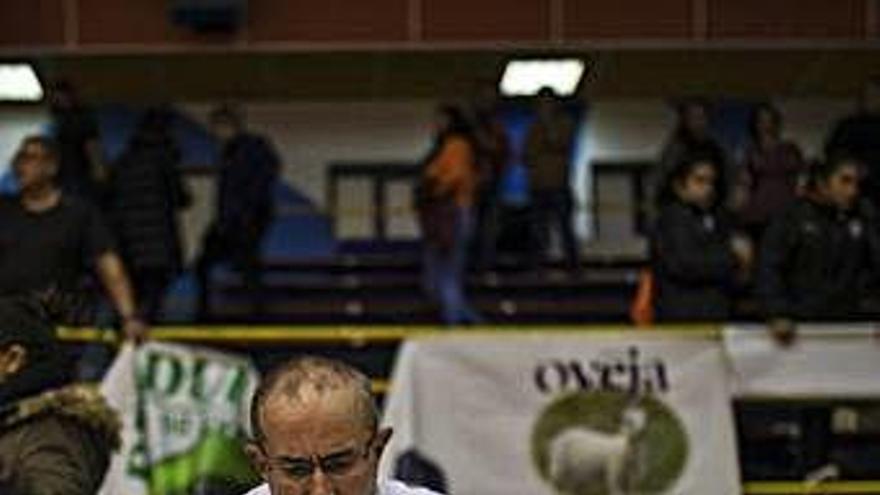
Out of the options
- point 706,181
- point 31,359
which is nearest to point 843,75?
point 706,181

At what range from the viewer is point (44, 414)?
5352mm

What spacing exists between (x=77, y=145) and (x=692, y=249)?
5.14m

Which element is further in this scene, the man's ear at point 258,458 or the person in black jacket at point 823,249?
the person in black jacket at point 823,249

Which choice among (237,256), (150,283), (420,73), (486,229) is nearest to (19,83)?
(237,256)

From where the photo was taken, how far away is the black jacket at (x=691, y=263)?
1019 cm

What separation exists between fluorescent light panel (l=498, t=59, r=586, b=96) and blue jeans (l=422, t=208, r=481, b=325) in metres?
1.01

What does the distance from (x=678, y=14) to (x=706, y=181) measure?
14.2 feet

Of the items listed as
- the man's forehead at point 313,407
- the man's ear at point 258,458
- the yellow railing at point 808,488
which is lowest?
the yellow railing at point 808,488

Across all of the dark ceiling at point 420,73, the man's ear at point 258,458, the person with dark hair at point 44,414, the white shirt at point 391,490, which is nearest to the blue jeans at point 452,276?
the dark ceiling at point 420,73

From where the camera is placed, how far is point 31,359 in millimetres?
5445

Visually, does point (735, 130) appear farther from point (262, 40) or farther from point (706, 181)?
point (706, 181)

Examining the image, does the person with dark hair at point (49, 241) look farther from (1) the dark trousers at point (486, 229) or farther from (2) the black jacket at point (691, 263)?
(1) the dark trousers at point (486, 229)

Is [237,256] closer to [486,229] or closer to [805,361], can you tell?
[486,229]

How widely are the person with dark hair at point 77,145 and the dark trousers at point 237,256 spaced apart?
133 centimetres
